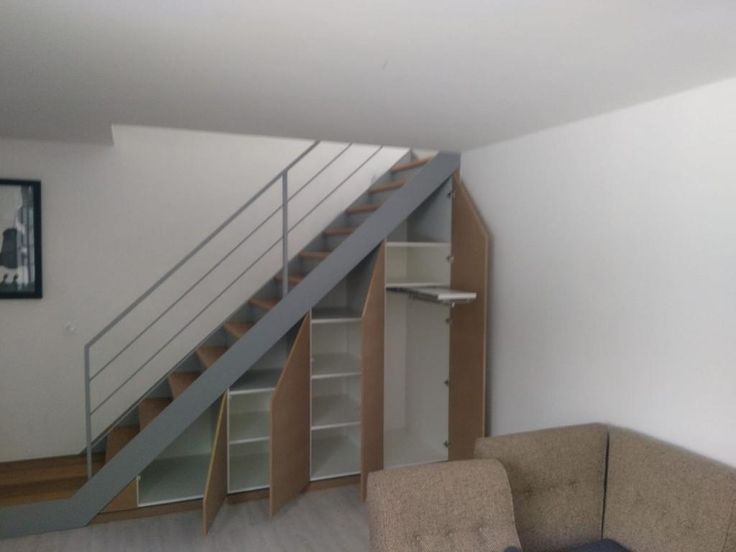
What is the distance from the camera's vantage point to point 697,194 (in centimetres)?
229

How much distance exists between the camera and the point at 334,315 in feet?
13.1

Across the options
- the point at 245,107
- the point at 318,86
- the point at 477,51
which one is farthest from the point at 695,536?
the point at 245,107

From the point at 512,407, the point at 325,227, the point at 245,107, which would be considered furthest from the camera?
the point at 325,227

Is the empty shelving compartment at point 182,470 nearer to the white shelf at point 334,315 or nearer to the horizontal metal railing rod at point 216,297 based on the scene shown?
the horizontal metal railing rod at point 216,297

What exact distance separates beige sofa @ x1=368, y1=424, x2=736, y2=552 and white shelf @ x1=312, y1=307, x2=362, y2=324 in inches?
62.7

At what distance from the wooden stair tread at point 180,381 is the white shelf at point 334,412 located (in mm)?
888

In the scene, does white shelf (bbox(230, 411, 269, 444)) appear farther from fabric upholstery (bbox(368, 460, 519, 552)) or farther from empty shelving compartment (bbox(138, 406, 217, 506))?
fabric upholstery (bbox(368, 460, 519, 552))

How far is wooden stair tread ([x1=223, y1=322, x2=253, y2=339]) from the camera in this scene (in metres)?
3.77

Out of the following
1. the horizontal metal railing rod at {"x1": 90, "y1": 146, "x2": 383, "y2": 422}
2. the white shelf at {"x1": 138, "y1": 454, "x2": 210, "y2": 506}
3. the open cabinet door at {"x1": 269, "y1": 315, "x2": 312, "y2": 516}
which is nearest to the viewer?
the open cabinet door at {"x1": 269, "y1": 315, "x2": 312, "y2": 516}

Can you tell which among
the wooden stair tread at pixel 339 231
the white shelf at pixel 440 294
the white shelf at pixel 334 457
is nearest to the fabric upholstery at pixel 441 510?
the white shelf at pixel 440 294

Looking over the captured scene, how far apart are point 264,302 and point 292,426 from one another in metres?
0.92

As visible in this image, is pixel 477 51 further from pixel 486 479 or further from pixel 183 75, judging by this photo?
pixel 486 479

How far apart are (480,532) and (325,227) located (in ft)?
9.37

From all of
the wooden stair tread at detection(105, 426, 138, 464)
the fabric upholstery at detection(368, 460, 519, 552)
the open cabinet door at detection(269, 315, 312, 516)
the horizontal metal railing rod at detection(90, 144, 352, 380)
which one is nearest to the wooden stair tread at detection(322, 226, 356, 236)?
the horizontal metal railing rod at detection(90, 144, 352, 380)
